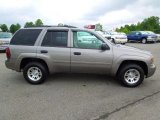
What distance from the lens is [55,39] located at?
7004mm

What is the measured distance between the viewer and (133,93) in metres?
6.23

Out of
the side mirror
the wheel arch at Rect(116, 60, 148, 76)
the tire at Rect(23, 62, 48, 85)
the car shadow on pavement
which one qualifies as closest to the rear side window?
the tire at Rect(23, 62, 48, 85)

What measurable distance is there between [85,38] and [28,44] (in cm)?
173

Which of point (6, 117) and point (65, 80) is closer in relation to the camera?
Result: point (6, 117)

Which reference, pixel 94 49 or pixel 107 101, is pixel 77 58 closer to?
pixel 94 49

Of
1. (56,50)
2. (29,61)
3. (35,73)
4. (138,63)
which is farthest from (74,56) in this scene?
(138,63)

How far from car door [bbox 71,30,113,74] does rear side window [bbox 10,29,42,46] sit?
117 centimetres

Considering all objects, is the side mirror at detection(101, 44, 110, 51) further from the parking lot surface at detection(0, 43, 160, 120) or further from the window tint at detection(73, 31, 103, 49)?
the parking lot surface at detection(0, 43, 160, 120)

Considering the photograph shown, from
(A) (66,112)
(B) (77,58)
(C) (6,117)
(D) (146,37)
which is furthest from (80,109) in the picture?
(D) (146,37)

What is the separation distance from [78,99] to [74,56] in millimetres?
1546

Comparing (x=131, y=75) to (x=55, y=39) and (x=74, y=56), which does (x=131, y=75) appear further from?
(x=55, y=39)

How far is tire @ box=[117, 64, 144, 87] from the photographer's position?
680 centimetres

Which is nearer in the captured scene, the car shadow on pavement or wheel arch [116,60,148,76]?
wheel arch [116,60,148,76]

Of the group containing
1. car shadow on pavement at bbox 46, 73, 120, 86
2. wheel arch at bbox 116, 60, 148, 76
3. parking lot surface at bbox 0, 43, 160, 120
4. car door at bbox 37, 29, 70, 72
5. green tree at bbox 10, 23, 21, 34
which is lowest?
parking lot surface at bbox 0, 43, 160, 120
